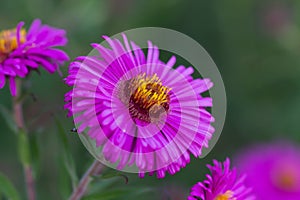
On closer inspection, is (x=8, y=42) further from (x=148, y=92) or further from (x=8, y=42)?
(x=148, y=92)

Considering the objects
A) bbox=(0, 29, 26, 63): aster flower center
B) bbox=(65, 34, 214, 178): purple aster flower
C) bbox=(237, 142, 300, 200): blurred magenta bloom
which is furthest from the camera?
bbox=(237, 142, 300, 200): blurred magenta bloom

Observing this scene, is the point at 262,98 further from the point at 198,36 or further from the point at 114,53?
the point at 114,53

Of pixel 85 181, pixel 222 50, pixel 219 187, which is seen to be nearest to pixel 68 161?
pixel 85 181

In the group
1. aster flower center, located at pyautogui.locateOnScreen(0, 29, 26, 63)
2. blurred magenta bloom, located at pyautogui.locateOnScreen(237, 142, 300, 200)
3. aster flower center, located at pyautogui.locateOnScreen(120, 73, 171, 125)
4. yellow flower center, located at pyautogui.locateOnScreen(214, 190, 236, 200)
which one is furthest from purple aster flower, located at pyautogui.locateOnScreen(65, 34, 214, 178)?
blurred magenta bloom, located at pyautogui.locateOnScreen(237, 142, 300, 200)

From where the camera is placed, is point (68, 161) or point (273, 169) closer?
point (68, 161)

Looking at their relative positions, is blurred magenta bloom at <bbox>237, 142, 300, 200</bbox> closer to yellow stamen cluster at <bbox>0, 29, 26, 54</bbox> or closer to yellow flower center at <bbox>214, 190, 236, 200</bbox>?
yellow flower center at <bbox>214, 190, 236, 200</bbox>

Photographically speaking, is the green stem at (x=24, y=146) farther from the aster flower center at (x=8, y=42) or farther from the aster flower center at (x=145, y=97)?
the aster flower center at (x=145, y=97)
